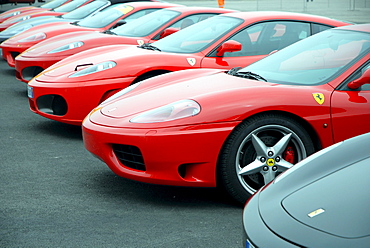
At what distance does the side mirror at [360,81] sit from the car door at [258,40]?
220 cm

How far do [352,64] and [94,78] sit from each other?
2.69m

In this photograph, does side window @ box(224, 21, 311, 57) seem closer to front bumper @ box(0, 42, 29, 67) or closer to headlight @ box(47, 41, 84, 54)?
headlight @ box(47, 41, 84, 54)

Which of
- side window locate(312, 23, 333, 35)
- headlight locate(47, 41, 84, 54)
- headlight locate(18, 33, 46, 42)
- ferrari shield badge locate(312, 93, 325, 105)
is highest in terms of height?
ferrari shield badge locate(312, 93, 325, 105)

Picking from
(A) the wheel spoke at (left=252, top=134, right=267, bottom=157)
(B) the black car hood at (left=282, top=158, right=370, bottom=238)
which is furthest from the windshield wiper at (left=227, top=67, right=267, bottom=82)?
(B) the black car hood at (left=282, top=158, right=370, bottom=238)

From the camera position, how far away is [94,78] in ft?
19.1

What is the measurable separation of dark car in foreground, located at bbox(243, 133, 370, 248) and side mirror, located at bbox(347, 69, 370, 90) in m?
1.27

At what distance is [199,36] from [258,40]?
0.66 metres

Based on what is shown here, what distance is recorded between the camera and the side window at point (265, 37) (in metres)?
6.30

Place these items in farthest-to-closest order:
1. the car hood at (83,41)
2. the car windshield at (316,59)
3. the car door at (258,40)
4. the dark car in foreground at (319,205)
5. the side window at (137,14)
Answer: the side window at (137,14) < the car hood at (83,41) < the car door at (258,40) < the car windshield at (316,59) < the dark car in foreground at (319,205)

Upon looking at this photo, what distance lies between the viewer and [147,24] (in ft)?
27.2

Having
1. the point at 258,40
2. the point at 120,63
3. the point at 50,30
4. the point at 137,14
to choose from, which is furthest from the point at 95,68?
the point at 50,30

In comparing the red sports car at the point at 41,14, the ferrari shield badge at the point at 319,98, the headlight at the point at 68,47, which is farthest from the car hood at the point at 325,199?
the red sports car at the point at 41,14

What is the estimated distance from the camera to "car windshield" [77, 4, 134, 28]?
9.75 m

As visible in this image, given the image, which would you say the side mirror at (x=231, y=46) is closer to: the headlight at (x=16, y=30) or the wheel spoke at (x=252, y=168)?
the wheel spoke at (x=252, y=168)
